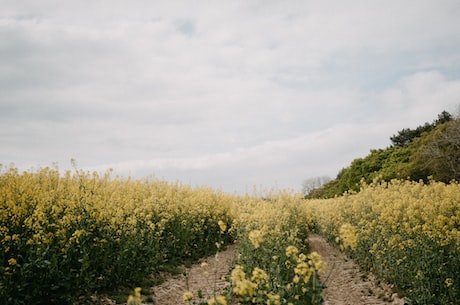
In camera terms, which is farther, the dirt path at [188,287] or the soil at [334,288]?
the soil at [334,288]

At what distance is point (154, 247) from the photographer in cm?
1005

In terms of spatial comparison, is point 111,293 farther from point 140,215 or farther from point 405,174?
point 405,174

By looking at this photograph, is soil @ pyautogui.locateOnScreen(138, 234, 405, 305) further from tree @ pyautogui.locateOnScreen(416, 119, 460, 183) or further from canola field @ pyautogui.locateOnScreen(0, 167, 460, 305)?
tree @ pyautogui.locateOnScreen(416, 119, 460, 183)

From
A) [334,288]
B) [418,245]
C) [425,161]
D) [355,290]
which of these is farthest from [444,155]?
[418,245]

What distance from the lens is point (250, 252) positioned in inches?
349

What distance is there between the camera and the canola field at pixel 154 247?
6.04 m

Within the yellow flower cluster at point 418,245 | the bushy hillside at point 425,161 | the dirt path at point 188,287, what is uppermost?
the bushy hillside at point 425,161

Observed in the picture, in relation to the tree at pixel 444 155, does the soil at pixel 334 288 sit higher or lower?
lower

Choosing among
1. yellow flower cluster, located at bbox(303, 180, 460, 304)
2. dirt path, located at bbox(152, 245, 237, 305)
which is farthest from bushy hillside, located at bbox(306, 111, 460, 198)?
dirt path, located at bbox(152, 245, 237, 305)

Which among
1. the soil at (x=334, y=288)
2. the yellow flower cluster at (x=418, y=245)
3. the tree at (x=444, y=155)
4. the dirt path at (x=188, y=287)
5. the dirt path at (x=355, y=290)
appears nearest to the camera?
the yellow flower cluster at (x=418, y=245)

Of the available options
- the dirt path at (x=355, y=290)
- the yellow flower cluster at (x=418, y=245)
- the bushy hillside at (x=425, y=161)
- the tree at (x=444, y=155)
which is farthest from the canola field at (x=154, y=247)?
the tree at (x=444, y=155)

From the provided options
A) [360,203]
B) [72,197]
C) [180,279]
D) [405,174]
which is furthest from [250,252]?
[405,174]

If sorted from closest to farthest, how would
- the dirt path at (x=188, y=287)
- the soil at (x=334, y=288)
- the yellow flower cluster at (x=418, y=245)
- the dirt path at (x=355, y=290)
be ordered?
the yellow flower cluster at (x=418, y=245) → the dirt path at (x=188, y=287) → the soil at (x=334, y=288) → the dirt path at (x=355, y=290)

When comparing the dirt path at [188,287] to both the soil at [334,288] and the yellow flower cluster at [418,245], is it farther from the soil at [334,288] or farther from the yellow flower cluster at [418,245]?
the yellow flower cluster at [418,245]
